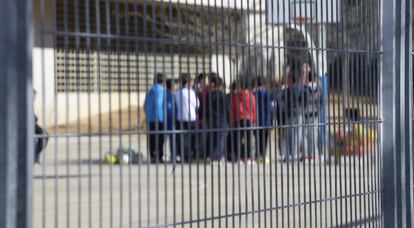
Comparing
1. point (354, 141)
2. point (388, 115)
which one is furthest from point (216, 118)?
point (388, 115)

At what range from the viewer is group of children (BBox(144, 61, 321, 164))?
5242 mm

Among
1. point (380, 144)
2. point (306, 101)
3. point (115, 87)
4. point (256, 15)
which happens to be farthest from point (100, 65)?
point (380, 144)

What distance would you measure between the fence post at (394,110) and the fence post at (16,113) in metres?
3.73

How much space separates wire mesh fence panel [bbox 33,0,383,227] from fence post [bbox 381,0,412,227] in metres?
0.06

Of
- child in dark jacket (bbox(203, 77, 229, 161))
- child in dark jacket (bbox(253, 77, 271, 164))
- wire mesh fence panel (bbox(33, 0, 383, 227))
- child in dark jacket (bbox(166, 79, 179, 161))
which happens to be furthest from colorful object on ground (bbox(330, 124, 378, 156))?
child in dark jacket (bbox(166, 79, 179, 161))

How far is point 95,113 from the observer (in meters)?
5.00

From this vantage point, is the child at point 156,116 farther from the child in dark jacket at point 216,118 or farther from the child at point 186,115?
the child in dark jacket at point 216,118

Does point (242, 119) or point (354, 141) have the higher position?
point (242, 119)

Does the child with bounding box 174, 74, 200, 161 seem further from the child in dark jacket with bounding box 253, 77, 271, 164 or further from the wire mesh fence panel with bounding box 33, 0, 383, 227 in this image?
the child in dark jacket with bounding box 253, 77, 271, 164

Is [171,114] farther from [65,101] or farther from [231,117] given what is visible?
[65,101]

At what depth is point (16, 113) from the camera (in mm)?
4121

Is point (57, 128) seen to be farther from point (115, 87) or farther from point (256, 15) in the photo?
point (256, 15)

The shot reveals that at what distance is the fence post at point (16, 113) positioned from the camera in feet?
13.4

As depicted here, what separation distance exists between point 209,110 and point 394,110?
2294mm
